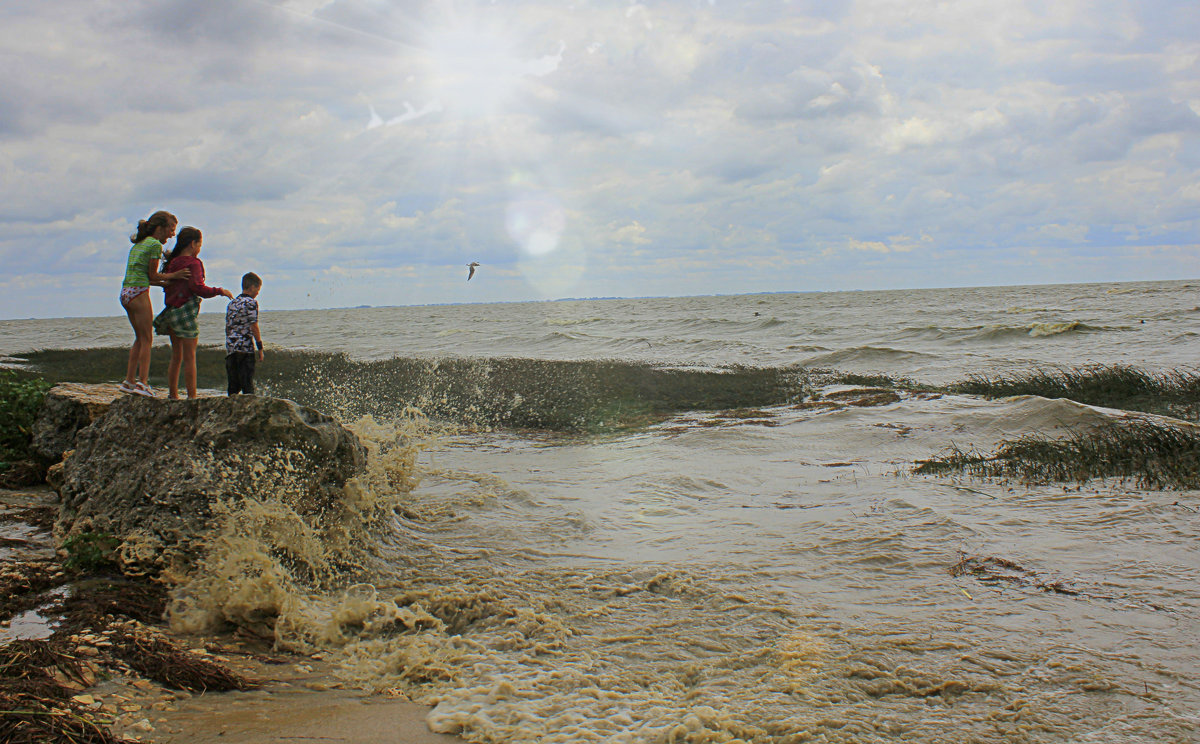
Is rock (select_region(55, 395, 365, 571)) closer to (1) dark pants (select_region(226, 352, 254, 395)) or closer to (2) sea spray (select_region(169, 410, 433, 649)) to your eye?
(2) sea spray (select_region(169, 410, 433, 649))

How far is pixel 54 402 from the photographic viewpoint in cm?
768

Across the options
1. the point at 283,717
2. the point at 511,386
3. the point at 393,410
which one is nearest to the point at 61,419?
the point at 283,717

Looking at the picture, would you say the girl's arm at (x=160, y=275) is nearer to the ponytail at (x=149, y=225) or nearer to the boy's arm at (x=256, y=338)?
the ponytail at (x=149, y=225)

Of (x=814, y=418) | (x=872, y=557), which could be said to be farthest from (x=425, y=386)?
(x=872, y=557)

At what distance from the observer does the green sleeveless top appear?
7488 mm

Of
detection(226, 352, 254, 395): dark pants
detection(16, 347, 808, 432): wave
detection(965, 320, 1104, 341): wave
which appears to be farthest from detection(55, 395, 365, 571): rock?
detection(965, 320, 1104, 341): wave

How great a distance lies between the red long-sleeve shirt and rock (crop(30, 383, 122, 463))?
49.9 inches

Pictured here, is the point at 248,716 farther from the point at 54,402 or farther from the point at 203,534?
the point at 54,402

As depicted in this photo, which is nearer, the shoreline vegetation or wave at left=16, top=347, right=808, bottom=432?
the shoreline vegetation

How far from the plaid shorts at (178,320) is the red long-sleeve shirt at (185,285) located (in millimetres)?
60

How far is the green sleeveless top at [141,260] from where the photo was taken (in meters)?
7.49

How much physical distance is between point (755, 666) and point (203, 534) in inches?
168

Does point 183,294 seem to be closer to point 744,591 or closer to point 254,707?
point 254,707

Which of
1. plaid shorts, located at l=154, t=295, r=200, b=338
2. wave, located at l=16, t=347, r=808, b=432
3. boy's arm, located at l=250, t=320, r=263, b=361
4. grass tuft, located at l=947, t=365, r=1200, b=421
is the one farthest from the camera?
wave, located at l=16, t=347, r=808, b=432
